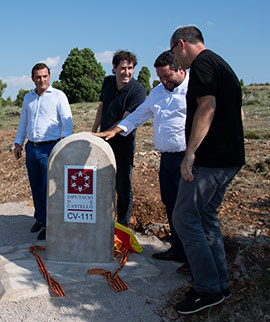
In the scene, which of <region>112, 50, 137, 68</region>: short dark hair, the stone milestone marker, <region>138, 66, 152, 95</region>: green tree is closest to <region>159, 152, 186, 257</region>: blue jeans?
the stone milestone marker

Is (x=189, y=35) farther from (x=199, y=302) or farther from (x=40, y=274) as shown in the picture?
(x=40, y=274)

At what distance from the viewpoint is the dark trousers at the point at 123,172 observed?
4.45m

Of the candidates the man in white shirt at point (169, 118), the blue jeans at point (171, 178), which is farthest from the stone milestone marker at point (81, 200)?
the blue jeans at point (171, 178)

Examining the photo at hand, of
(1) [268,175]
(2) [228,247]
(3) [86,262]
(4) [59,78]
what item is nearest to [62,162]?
(3) [86,262]

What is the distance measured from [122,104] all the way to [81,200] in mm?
1253

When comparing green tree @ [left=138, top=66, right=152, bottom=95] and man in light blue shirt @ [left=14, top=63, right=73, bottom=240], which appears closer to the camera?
man in light blue shirt @ [left=14, top=63, right=73, bottom=240]

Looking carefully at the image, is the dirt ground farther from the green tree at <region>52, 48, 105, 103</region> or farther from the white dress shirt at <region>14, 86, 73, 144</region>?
the green tree at <region>52, 48, 105, 103</region>

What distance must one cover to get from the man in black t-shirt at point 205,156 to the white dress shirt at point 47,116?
7.04 feet

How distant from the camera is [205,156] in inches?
110

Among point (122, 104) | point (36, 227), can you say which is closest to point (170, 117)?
point (122, 104)

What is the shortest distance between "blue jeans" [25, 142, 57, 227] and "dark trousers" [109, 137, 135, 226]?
0.84m

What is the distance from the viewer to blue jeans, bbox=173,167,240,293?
2838mm

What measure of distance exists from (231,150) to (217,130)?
0.63ft

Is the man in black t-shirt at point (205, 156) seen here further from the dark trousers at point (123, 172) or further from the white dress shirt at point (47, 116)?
the white dress shirt at point (47, 116)
